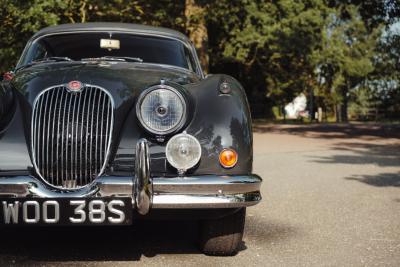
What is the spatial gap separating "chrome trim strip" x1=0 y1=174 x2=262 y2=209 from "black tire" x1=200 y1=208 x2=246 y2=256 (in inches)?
12.1

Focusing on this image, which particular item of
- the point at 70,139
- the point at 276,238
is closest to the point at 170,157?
the point at 70,139

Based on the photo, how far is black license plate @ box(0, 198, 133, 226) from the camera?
129 inches

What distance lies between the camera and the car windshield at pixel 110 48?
4961mm

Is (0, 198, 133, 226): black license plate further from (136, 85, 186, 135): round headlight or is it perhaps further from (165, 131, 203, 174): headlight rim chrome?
(136, 85, 186, 135): round headlight

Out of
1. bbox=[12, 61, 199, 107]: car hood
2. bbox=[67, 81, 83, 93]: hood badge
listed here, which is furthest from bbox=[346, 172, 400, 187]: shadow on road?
bbox=[67, 81, 83, 93]: hood badge

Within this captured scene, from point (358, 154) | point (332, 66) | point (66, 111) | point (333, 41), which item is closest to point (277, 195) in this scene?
point (66, 111)

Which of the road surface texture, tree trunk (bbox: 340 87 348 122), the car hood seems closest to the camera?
the car hood

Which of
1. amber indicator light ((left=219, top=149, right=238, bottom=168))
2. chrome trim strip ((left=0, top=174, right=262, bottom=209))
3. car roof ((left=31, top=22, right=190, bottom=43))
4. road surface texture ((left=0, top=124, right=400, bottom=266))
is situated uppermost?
car roof ((left=31, top=22, right=190, bottom=43))

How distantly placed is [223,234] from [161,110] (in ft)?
3.06

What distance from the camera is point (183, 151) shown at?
3520 mm

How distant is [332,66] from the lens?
32625 mm

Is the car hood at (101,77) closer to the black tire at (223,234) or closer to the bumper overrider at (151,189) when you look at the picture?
the bumper overrider at (151,189)

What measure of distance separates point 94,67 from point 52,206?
1171mm

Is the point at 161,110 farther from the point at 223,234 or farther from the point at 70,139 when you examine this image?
the point at 223,234
